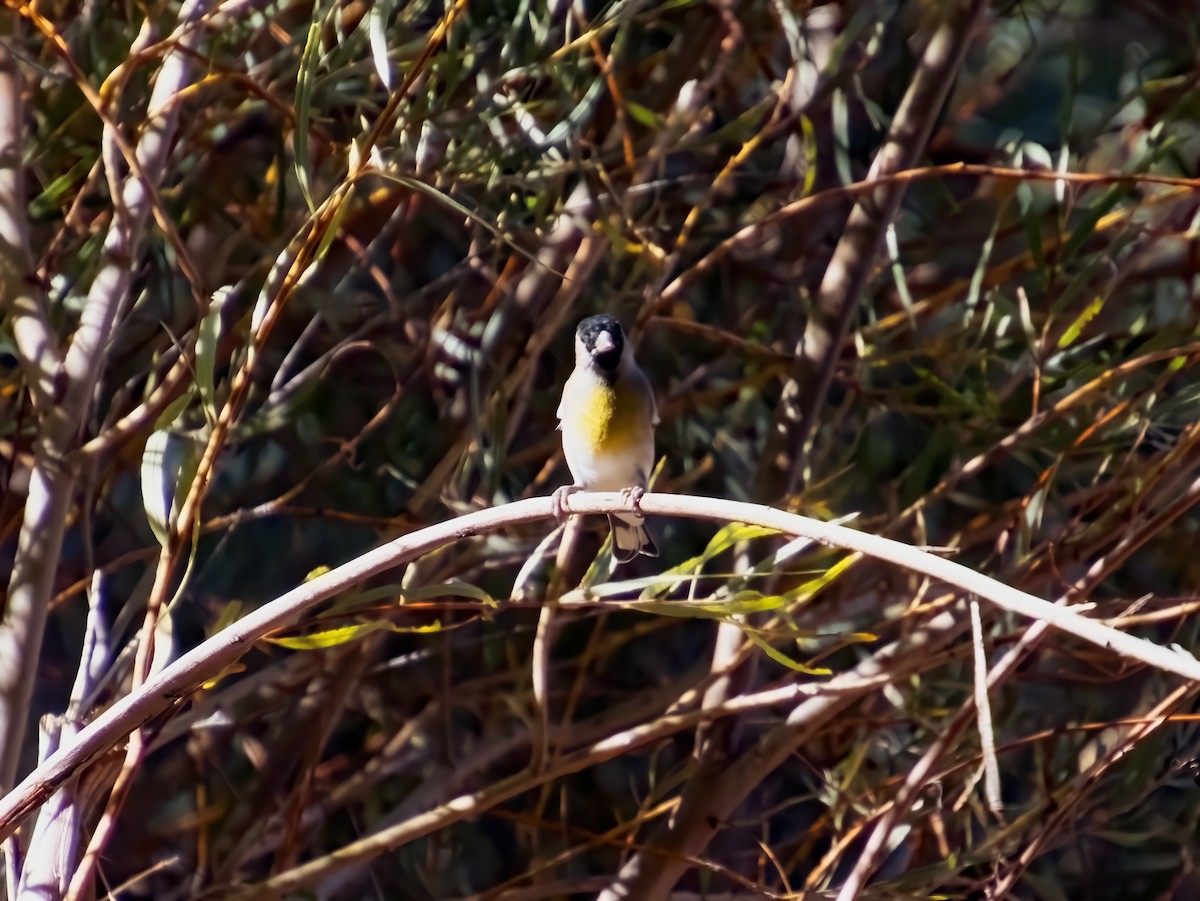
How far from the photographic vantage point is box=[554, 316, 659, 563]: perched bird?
6.06 ft

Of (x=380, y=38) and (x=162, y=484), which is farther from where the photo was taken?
(x=380, y=38)

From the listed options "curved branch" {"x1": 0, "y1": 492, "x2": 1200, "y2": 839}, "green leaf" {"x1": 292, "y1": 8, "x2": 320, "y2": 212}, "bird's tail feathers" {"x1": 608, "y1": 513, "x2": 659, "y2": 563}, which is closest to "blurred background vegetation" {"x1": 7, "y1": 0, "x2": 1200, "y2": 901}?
"green leaf" {"x1": 292, "y1": 8, "x2": 320, "y2": 212}

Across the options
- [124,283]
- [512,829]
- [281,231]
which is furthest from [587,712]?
[124,283]

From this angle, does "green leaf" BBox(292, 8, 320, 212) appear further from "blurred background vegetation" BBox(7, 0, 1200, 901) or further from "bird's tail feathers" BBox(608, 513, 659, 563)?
"bird's tail feathers" BBox(608, 513, 659, 563)

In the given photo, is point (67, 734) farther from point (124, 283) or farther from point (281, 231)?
point (281, 231)

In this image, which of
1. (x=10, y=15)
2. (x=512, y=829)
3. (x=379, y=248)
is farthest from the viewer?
(x=512, y=829)

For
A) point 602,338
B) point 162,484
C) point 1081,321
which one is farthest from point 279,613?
point 1081,321

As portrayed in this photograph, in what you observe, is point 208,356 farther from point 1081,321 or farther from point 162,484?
point 1081,321

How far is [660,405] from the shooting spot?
2.16 metres

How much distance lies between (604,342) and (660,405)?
1.41 feet

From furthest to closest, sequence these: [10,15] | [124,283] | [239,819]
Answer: [239,819] → [10,15] → [124,283]

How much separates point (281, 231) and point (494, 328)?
30 cm

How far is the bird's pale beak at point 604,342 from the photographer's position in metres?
1.74

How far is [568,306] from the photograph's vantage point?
173 centimetres
